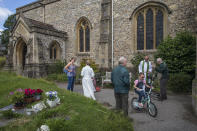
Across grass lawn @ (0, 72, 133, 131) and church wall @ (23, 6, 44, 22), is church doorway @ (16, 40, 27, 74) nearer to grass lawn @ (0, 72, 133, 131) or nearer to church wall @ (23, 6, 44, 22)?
church wall @ (23, 6, 44, 22)

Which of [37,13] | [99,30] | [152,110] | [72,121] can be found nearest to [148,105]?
[152,110]

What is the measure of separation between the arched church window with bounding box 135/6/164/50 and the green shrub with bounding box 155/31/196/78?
2.48 m

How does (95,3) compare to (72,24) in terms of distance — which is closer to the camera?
(95,3)

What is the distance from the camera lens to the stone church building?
33.4 feet

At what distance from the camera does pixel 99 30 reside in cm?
1311

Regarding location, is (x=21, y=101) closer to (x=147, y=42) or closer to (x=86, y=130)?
(x=86, y=130)

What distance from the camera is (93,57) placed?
13641 millimetres

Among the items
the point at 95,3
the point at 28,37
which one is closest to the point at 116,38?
the point at 95,3

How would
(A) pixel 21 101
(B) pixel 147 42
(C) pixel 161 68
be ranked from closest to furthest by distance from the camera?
1. (A) pixel 21 101
2. (C) pixel 161 68
3. (B) pixel 147 42

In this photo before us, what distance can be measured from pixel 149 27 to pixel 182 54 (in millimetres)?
4199

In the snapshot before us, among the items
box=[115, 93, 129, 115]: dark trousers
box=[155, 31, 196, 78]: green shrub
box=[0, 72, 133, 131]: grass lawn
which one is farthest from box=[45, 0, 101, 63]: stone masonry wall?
box=[0, 72, 133, 131]: grass lawn

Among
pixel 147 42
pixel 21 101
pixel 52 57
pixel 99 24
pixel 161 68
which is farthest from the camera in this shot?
pixel 52 57

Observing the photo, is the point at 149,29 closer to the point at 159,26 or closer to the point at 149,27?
the point at 149,27

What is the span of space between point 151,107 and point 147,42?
321 inches
